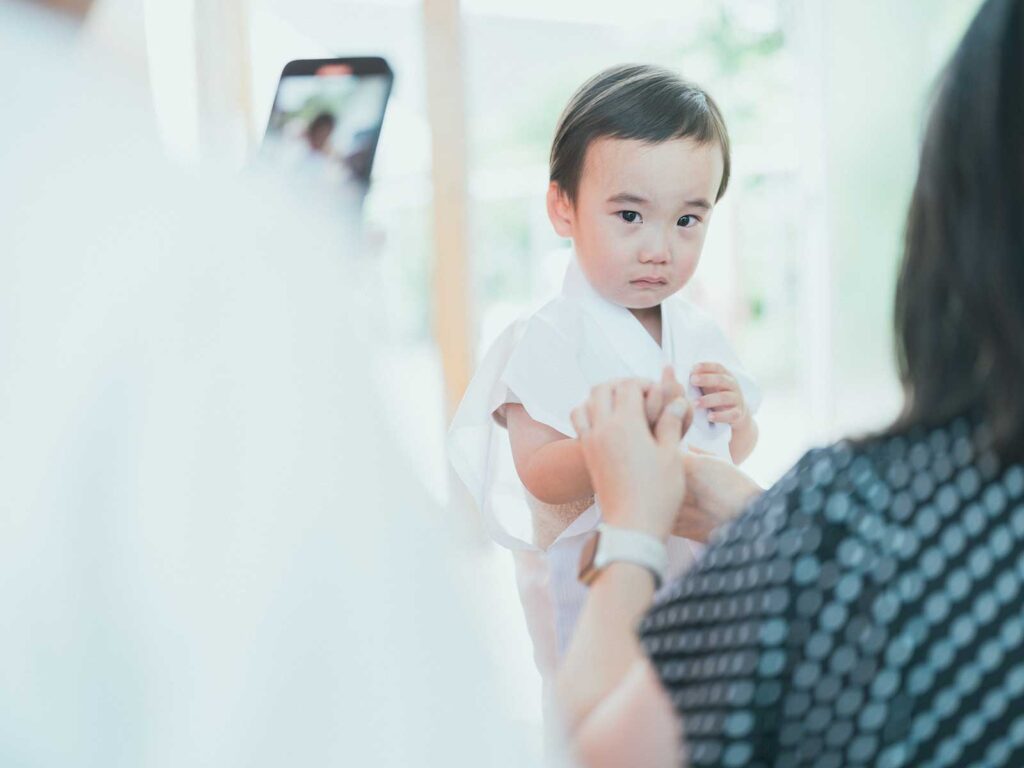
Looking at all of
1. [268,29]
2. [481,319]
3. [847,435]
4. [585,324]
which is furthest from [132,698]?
[268,29]

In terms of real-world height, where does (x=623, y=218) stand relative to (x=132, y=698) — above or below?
above

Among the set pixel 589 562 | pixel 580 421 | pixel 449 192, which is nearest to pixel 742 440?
pixel 580 421

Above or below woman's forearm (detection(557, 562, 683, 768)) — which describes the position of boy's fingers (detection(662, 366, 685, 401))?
above

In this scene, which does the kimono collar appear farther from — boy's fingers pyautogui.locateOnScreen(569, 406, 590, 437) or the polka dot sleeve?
the polka dot sleeve

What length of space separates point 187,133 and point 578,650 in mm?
440

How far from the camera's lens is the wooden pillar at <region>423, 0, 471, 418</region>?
11.9 feet

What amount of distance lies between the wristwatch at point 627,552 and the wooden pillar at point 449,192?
2.90 meters

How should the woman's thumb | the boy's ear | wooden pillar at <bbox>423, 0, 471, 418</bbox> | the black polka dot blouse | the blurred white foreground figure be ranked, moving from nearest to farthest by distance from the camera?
1. the blurred white foreground figure
2. the black polka dot blouse
3. the woman's thumb
4. the boy's ear
5. wooden pillar at <bbox>423, 0, 471, 418</bbox>

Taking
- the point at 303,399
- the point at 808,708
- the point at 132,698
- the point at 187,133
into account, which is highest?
the point at 187,133

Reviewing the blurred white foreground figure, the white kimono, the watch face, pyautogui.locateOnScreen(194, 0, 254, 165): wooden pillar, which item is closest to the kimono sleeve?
the white kimono

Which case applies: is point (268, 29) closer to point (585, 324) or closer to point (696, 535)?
point (585, 324)

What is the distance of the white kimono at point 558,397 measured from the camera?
120cm

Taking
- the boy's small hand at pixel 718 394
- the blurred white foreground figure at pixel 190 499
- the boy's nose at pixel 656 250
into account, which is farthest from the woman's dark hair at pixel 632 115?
the blurred white foreground figure at pixel 190 499

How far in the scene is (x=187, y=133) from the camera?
0.52 metres
